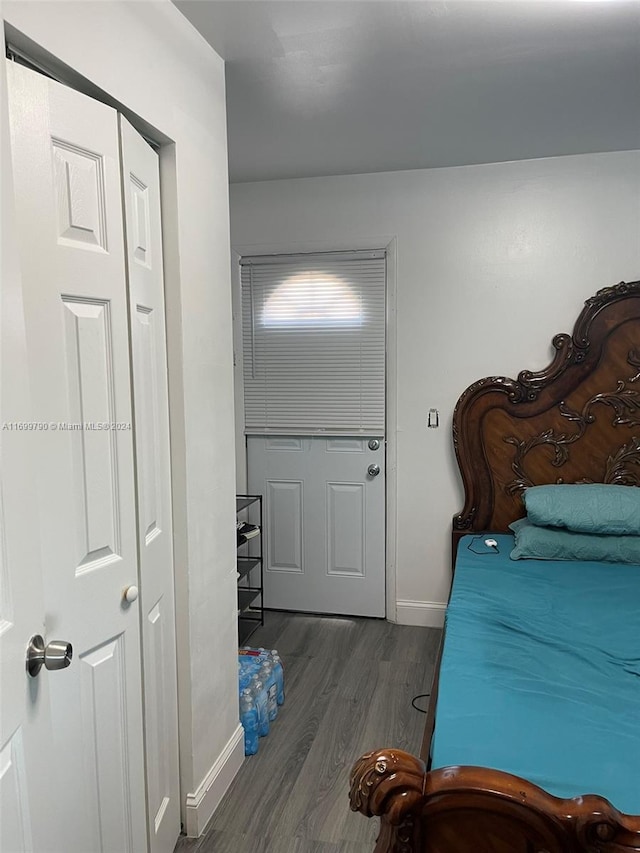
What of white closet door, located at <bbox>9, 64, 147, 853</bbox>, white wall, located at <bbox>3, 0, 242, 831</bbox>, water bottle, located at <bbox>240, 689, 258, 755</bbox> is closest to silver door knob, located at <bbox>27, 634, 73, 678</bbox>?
white closet door, located at <bbox>9, 64, 147, 853</bbox>

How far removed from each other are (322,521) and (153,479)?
2109 millimetres

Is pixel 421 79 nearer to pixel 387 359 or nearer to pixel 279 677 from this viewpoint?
pixel 387 359

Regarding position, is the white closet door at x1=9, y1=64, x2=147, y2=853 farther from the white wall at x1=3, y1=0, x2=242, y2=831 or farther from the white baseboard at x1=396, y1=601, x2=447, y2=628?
the white baseboard at x1=396, y1=601, x2=447, y2=628

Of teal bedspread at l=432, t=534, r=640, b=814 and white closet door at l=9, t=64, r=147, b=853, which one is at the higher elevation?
white closet door at l=9, t=64, r=147, b=853

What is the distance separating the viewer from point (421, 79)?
2.34 m

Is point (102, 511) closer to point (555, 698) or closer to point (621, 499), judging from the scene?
point (555, 698)

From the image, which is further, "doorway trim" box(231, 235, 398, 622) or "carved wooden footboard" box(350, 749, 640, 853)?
"doorway trim" box(231, 235, 398, 622)

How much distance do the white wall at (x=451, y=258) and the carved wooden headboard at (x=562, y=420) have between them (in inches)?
4.8

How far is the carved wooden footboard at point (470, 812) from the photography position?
1129 millimetres

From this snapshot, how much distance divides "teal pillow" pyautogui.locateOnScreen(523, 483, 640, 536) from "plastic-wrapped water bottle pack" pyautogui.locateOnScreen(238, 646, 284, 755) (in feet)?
4.67

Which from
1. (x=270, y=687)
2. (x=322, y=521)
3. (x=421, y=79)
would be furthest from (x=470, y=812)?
(x=322, y=521)

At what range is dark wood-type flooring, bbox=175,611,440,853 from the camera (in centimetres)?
201

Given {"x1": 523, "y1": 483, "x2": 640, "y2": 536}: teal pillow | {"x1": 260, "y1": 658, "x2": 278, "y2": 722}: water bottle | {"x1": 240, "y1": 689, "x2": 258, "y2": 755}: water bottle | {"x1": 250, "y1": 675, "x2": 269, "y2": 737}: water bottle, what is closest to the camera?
{"x1": 240, "y1": 689, "x2": 258, "y2": 755}: water bottle

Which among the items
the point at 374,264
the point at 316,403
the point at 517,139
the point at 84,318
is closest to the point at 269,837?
the point at 84,318
